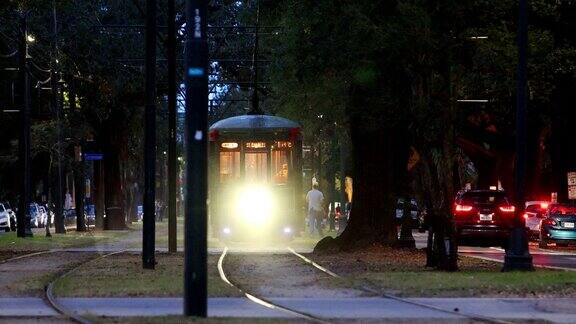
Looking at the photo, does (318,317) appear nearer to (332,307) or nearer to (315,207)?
(332,307)

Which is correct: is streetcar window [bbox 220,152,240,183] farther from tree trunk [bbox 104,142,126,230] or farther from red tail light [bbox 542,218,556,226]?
tree trunk [bbox 104,142,126,230]

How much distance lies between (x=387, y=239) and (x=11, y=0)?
37.2 ft

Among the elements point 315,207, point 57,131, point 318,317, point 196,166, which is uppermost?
point 57,131

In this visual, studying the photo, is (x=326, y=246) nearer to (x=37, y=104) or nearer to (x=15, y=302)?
(x=15, y=302)

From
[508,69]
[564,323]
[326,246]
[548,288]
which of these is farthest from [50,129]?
[564,323]

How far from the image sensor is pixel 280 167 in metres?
41.2

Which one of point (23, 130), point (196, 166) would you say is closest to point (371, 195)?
point (23, 130)

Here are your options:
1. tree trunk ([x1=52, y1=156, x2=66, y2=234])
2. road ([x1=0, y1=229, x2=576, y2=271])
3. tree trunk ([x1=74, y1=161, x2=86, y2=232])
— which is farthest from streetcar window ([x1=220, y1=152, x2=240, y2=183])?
tree trunk ([x1=74, y1=161, x2=86, y2=232])

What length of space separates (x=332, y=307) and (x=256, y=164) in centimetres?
2203

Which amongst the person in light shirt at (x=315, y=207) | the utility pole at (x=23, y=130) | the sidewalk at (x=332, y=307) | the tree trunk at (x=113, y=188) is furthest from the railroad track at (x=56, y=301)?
the tree trunk at (x=113, y=188)

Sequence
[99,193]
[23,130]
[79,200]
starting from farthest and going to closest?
[99,193]
[79,200]
[23,130]

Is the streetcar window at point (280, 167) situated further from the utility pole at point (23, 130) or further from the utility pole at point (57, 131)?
the utility pole at point (57, 131)

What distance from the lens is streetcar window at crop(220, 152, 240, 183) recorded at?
4112 cm

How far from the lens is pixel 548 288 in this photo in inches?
894
